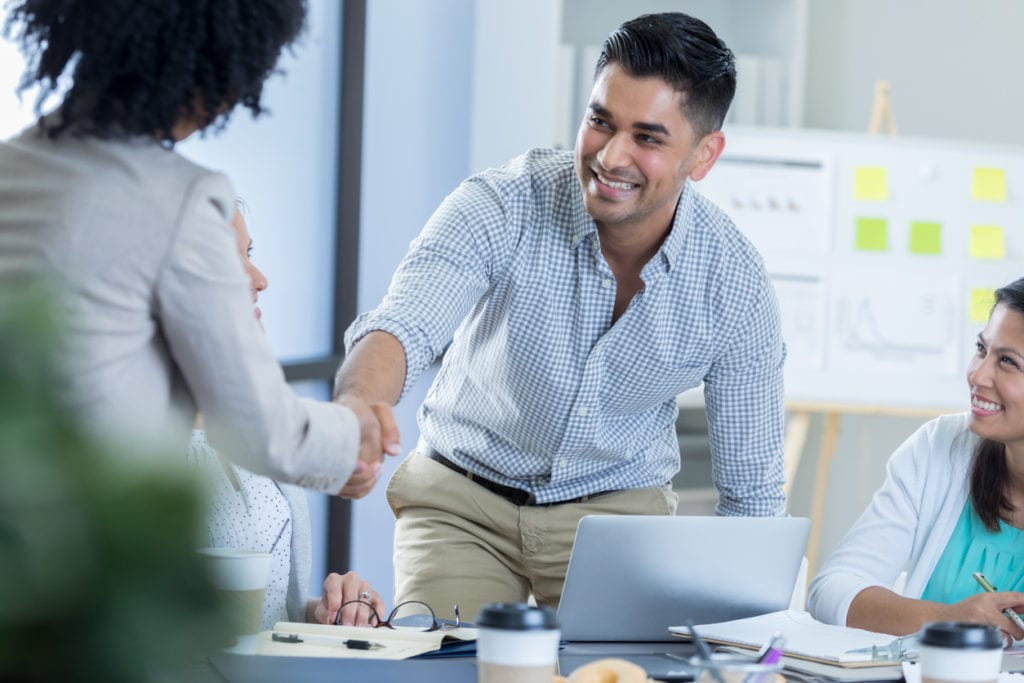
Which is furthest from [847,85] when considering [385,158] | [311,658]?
[311,658]

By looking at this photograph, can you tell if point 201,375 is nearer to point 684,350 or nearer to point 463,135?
point 684,350

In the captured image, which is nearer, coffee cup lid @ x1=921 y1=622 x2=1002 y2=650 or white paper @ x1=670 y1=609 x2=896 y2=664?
coffee cup lid @ x1=921 y1=622 x2=1002 y2=650

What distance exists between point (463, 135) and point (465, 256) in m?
2.27

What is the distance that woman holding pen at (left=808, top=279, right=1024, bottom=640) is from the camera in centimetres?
200

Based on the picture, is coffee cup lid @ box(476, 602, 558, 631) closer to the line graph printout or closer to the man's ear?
the man's ear

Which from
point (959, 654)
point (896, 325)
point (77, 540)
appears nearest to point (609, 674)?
point (959, 654)

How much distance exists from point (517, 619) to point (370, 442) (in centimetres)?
44

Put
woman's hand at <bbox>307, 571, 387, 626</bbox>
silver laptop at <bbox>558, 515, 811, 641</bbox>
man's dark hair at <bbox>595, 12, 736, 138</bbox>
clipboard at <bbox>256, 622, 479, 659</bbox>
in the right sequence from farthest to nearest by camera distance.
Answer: man's dark hair at <bbox>595, 12, 736, 138</bbox> → woman's hand at <bbox>307, 571, 387, 626</bbox> → silver laptop at <bbox>558, 515, 811, 641</bbox> → clipboard at <bbox>256, 622, 479, 659</bbox>

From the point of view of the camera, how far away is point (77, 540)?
1.03 feet

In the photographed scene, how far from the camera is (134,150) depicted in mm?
1117

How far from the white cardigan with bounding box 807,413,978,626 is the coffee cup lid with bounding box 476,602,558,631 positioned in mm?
1053

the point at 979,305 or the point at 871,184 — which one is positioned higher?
the point at 871,184

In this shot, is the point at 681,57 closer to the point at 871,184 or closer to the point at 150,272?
the point at 150,272

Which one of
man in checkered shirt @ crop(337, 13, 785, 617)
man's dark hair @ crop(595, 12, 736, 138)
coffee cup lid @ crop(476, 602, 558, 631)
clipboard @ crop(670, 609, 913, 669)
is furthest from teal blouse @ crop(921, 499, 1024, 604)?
coffee cup lid @ crop(476, 602, 558, 631)
